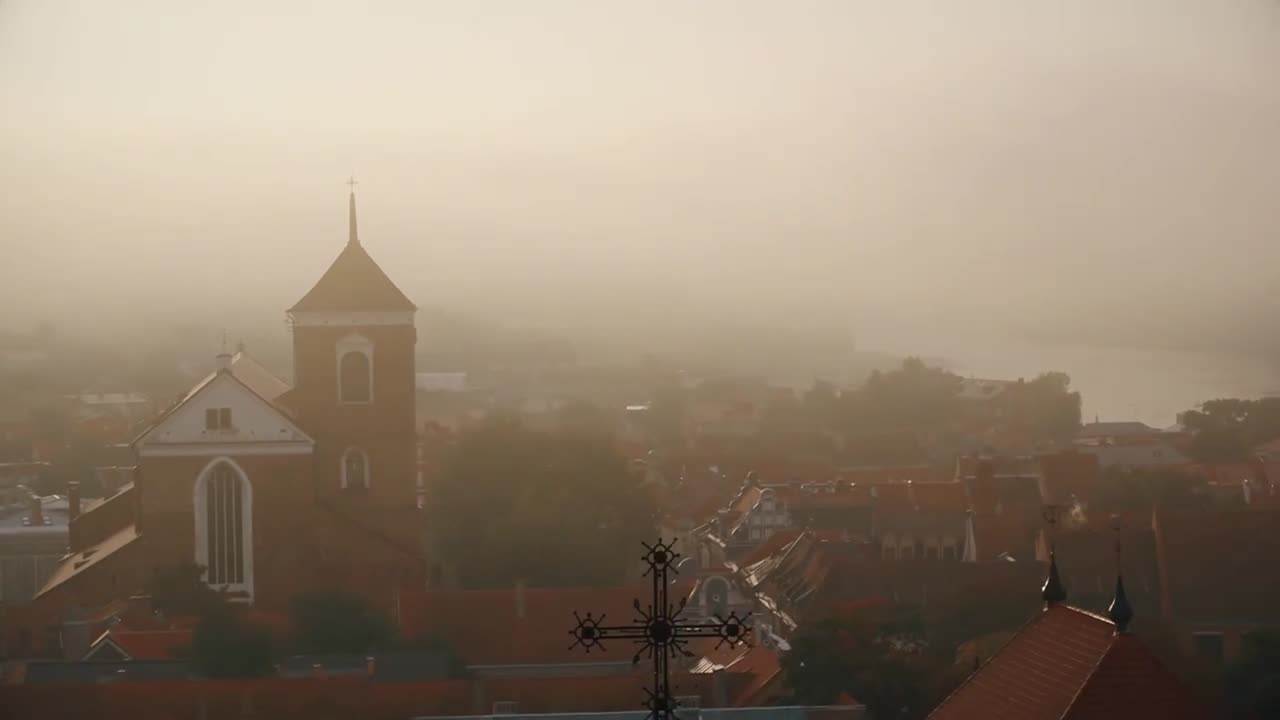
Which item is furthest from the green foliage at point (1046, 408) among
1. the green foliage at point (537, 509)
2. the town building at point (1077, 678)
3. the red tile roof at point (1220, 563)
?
the town building at point (1077, 678)

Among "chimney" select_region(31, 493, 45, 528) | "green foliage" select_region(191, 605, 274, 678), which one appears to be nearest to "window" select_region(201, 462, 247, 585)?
"chimney" select_region(31, 493, 45, 528)

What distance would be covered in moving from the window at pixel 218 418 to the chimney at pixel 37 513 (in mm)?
4938

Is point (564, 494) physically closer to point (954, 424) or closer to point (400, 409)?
point (400, 409)

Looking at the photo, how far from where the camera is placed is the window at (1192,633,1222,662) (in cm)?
1814

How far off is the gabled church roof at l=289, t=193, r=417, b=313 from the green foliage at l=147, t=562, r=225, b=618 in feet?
14.6

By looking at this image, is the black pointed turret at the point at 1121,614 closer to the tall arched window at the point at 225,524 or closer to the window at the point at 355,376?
the tall arched window at the point at 225,524

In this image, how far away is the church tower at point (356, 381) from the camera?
26422mm

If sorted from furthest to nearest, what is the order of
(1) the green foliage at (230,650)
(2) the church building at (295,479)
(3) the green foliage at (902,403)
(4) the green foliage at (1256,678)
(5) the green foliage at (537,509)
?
(3) the green foliage at (902,403) < (5) the green foliage at (537,509) < (2) the church building at (295,479) < (1) the green foliage at (230,650) < (4) the green foliage at (1256,678)

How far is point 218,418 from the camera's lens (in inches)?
984

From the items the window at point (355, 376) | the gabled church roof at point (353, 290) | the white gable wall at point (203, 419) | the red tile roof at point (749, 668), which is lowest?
the red tile roof at point (749, 668)

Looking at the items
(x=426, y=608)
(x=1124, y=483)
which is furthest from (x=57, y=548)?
(x=1124, y=483)

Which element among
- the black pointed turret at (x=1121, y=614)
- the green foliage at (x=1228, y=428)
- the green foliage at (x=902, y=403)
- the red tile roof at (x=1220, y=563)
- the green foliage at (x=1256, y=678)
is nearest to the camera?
the black pointed turret at (x=1121, y=614)

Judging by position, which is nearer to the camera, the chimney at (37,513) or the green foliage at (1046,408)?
the chimney at (37,513)

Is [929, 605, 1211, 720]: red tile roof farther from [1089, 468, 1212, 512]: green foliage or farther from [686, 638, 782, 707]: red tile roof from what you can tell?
[1089, 468, 1212, 512]: green foliage
